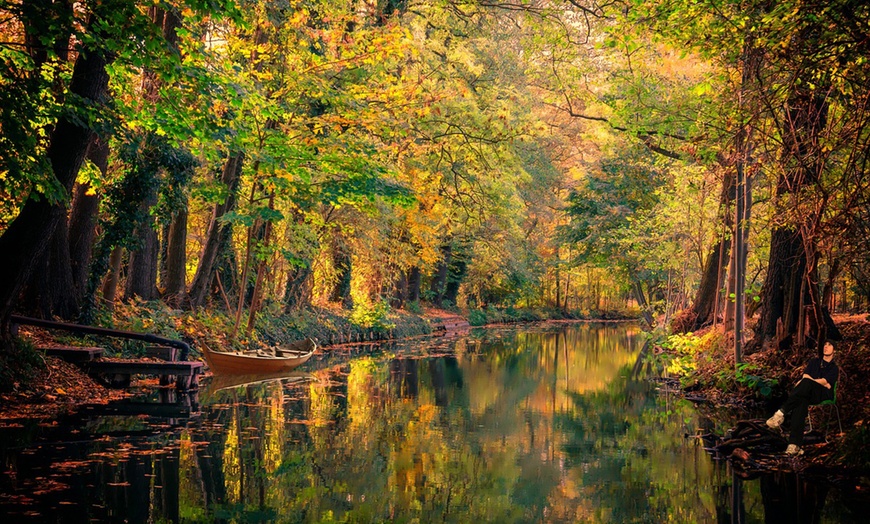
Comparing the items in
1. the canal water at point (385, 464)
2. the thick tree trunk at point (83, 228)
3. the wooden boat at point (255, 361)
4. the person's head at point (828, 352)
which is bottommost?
the canal water at point (385, 464)

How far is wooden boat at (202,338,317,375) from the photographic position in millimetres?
19072

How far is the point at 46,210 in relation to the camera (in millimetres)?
12836

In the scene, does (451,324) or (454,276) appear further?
(454,276)

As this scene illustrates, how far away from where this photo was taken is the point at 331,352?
2803 cm

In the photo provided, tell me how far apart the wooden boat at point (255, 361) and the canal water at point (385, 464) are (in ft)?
7.89

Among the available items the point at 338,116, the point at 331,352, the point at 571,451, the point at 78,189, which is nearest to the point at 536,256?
the point at 331,352

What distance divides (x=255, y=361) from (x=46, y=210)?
781 cm

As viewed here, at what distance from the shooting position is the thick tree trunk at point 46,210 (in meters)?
12.6

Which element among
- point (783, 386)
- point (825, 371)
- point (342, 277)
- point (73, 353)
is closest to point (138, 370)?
point (73, 353)

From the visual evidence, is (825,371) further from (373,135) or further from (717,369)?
(373,135)

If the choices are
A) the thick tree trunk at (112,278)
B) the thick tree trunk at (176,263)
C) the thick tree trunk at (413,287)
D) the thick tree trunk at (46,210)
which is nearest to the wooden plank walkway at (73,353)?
the thick tree trunk at (46,210)

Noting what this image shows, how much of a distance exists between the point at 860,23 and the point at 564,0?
6676 mm

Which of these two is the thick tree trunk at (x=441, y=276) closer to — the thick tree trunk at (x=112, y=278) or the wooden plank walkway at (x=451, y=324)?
the wooden plank walkway at (x=451, y=324)

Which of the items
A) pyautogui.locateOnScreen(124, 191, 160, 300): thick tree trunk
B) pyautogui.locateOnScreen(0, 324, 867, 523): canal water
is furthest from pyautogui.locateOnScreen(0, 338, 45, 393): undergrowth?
pyautogui.locateOnScreen(124, 191, 160, 300): thick tree trunk
